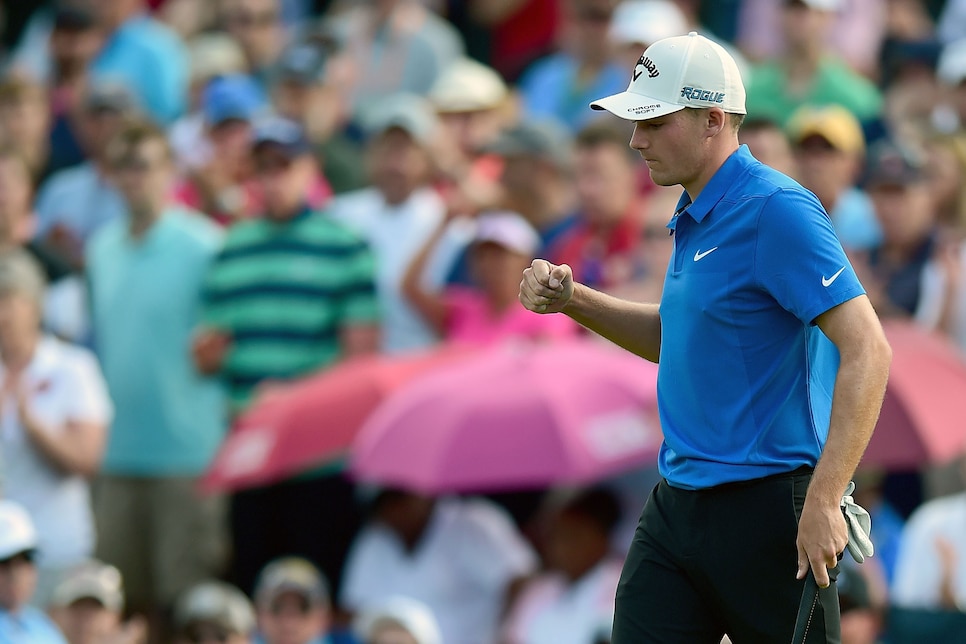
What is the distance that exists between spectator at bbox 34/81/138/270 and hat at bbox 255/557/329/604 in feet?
8.85

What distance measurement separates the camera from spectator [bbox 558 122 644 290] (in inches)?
366

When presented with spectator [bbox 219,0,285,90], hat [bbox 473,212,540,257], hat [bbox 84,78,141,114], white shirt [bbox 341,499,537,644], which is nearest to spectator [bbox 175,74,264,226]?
hat [bbox 84,78,141,114]

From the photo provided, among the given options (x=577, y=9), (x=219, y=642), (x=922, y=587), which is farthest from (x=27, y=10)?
(x=922, y=587)

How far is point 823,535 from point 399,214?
597cm

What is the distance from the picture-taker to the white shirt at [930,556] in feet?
27.3

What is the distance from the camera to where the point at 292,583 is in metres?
9.02

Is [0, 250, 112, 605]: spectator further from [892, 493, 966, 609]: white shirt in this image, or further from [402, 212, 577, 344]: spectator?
[892, 493, 966, 609]: white shirt

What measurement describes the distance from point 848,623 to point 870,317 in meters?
3.73

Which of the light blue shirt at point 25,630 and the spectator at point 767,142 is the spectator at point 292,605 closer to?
the light blue shirt at point 25,630

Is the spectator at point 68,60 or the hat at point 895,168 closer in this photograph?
the hat at point 895,168

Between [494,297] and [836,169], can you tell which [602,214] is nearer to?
[494,297]

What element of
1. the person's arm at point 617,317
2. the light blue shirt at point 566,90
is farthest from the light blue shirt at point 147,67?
the person's arm at point 617,317

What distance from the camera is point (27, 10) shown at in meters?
15.3

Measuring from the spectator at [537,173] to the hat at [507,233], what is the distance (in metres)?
0.52
